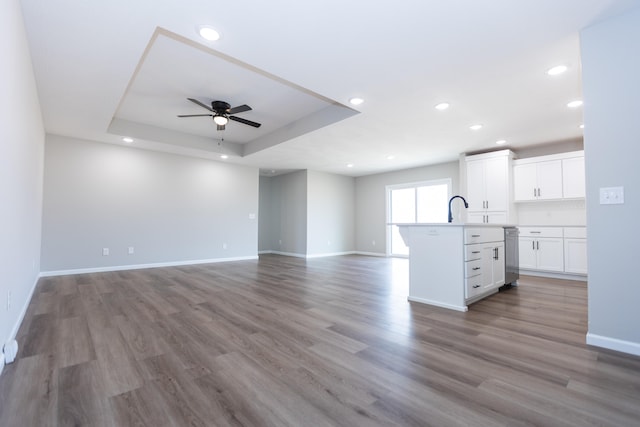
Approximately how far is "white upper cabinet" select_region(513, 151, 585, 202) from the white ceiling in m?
0.41

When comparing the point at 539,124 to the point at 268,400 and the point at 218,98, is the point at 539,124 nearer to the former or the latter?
the point at 218,98

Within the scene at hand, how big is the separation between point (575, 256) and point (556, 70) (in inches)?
130

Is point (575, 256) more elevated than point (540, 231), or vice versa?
→ point (540, 231)

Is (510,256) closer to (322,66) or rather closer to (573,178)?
(573,178)

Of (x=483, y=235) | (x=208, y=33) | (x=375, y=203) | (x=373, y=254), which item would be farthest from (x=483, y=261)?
(x=375, y=203)

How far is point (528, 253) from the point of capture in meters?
5.18

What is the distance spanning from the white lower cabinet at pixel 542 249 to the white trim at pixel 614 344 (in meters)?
3.30

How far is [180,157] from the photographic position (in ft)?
20.8

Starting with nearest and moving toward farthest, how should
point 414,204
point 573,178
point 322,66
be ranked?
point 322,66 → point 573,178 → point 414,204

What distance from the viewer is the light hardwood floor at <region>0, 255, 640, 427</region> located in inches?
54.4

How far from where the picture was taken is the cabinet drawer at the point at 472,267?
3.04m

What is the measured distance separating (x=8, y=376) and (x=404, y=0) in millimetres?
3389

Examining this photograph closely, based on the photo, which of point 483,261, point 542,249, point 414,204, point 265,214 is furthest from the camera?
point 265,214

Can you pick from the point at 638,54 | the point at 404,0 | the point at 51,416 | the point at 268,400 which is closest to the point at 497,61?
the point at 638,54
